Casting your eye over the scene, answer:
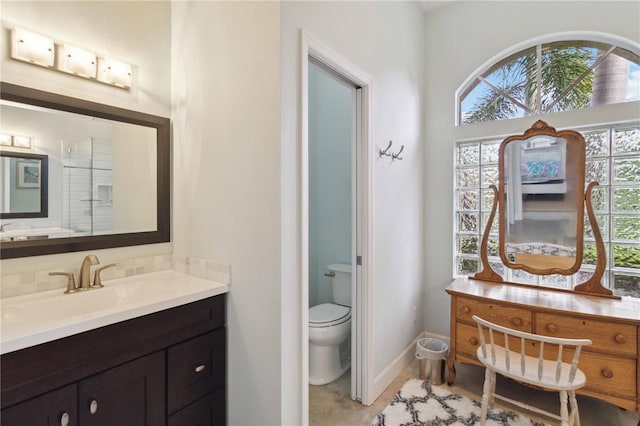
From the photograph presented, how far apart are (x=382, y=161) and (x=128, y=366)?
5.96 ft

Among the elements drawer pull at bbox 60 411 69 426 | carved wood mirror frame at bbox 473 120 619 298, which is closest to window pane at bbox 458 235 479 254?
carved wood mirror frame at bbox 473 120 619 298

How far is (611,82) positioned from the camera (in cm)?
218

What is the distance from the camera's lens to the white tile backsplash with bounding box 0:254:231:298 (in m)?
1.39

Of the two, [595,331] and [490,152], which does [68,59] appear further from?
[595,331]

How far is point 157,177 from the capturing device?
6.18ft

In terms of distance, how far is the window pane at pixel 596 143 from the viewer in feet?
7.14

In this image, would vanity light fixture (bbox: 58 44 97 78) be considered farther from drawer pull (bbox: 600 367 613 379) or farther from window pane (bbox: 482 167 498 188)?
drawer pull (bbox: 600 367 613 379)

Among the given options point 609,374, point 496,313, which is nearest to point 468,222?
point 496,313

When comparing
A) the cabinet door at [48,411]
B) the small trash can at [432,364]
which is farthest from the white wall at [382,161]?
the cabinet door at [48,411]

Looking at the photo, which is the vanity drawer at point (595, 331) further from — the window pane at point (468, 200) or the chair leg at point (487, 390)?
the window pane at point (468, 200)

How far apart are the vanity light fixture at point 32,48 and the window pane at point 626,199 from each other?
3.44 metres

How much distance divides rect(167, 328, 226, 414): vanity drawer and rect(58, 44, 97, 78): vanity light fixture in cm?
145

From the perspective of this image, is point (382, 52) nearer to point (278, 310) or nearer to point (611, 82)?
point (611, 82)

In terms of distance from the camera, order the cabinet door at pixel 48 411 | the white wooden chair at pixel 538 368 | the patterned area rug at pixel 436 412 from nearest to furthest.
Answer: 1. the cabinet door at pixel 48 411
2. the white wooden chair at pixel 538 368
3. the patterned area rug at pixel 436 412
